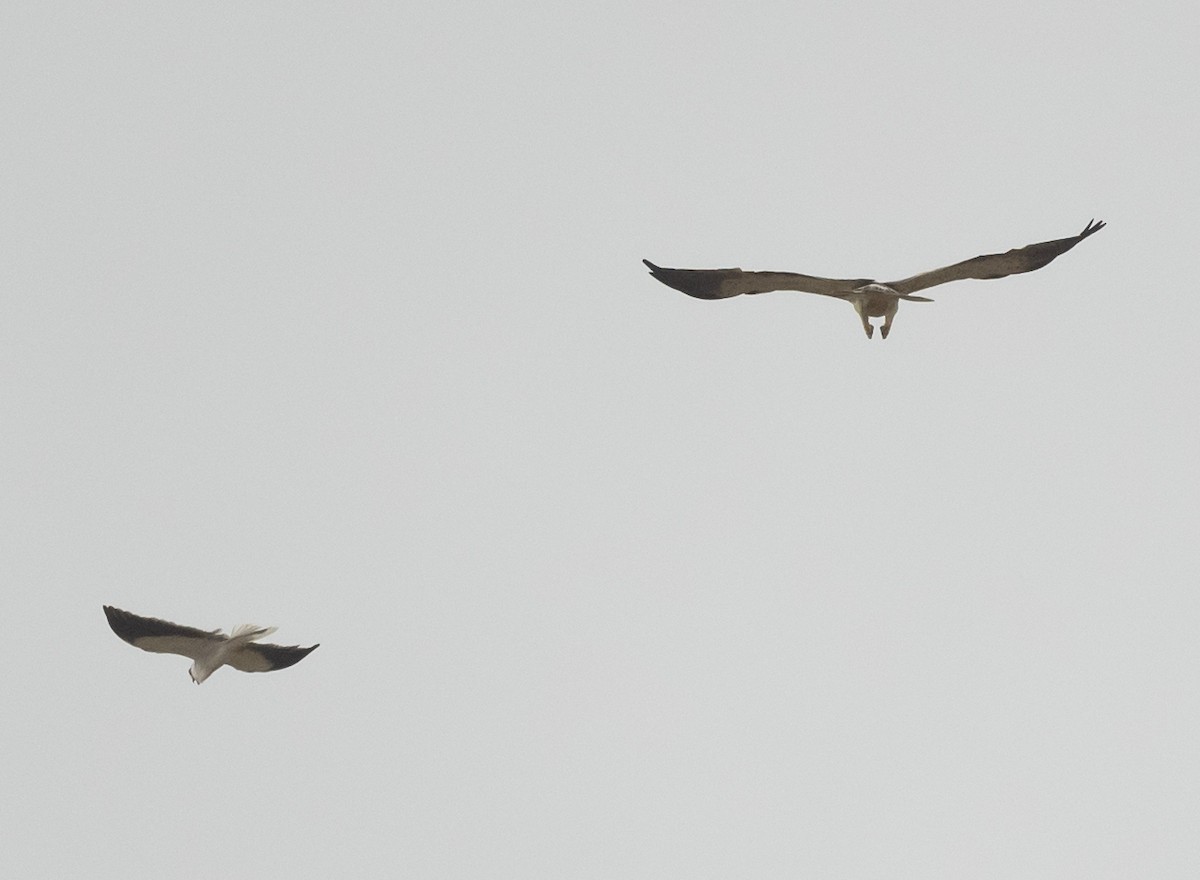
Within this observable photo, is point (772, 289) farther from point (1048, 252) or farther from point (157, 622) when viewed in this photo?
point (157, 622)

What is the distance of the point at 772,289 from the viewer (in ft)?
76.1

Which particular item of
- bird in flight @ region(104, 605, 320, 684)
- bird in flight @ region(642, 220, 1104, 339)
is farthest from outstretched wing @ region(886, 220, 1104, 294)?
bird in flight @ region(104, 605, 320, 684)

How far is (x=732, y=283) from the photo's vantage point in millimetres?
22906

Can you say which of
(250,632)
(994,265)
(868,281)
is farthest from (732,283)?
(250,632)

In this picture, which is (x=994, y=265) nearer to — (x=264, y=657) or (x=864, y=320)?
(x=864, y=320)

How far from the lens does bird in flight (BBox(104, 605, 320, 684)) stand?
23.4 metres

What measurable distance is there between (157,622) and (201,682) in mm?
1320

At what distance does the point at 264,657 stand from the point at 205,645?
874 mm

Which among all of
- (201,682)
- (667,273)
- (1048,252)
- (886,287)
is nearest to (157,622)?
(201,682)

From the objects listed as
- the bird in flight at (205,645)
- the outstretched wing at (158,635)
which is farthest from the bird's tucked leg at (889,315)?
the outstretched wing at (158,635)

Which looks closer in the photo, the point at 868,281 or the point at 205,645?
the point at 868,281

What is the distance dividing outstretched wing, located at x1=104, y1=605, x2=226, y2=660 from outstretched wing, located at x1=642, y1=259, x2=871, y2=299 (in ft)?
25.0

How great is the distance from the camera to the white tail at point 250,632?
23.8 metres

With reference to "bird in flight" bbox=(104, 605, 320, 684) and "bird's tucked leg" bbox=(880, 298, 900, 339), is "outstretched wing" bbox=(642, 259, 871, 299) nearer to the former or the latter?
"bird's tucked leg" bbox=(880, 298, 900, 339)
